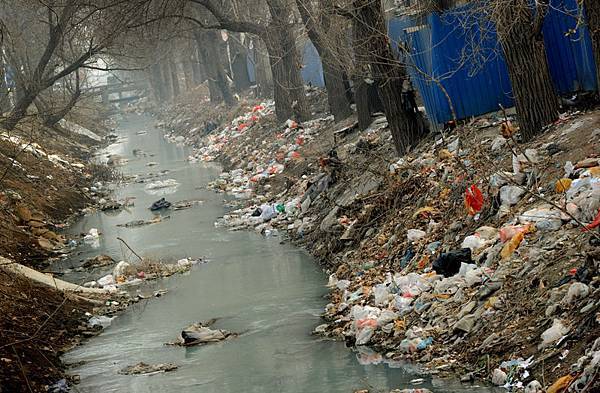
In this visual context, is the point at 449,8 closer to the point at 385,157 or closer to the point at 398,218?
the point at 385,157

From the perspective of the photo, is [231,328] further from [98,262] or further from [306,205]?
[306,205]

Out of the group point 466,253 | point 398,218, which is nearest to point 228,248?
point 398,218

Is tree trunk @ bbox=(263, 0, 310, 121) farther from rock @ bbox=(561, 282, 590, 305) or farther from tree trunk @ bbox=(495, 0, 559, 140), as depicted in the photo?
rock @ bbox=(561, 282, 590, 305)

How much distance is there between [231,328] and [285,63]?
45.3ft

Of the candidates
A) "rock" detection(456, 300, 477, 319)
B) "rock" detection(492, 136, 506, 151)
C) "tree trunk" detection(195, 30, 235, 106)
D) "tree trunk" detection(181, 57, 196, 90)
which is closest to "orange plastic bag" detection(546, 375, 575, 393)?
"rock" detection(456, 300, 477, 319)

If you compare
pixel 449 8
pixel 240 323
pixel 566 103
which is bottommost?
pixel 240 323

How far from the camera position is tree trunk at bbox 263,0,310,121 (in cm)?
2245

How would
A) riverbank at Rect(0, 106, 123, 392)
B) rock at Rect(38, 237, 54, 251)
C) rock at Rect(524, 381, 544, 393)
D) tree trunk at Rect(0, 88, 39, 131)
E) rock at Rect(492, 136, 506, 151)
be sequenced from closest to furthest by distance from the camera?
rock at Rect(524, 381, 544, 393) → riverbank at Rect(0, 106, 123, 392) → rock at Rect(492, 136, 506, 151) → rock at Rect(38, 237, 54, 251) → tree trunk at Rect(0, 88, 39, 131)

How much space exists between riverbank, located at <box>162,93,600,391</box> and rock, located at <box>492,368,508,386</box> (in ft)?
0.04

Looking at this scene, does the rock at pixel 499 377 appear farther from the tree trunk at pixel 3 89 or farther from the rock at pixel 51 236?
the rock at pixel 51 236

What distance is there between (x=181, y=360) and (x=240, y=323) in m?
1.26

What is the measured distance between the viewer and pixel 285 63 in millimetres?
23859

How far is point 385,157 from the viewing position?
15445 mm

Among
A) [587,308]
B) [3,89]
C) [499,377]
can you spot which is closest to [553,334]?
[587,308]
